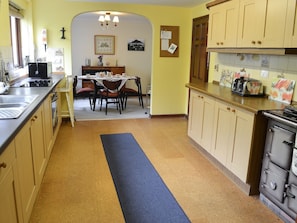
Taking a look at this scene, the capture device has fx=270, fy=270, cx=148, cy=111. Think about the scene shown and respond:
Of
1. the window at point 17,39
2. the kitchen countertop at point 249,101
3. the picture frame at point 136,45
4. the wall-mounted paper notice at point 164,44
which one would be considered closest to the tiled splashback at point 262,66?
the kitchen countertop at point 249,101

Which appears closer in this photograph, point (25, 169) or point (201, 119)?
point (25, 169)

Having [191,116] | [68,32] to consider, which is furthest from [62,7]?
[191,116]

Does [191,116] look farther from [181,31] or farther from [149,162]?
[181,31]

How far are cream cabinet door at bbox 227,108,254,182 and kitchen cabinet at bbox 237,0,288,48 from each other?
74cm

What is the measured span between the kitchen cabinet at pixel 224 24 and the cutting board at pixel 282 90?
0.70 metres

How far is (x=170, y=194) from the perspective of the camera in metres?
2.65

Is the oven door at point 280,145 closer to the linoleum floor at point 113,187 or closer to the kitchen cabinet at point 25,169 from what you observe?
the linoleum floor at point 113,187

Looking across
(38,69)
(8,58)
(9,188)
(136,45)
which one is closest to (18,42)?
(38,69)

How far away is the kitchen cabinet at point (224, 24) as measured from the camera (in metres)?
3.24

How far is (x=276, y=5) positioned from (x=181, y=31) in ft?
9.73

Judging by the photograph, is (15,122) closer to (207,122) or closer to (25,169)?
(25,169)

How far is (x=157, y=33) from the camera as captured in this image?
17.3ft

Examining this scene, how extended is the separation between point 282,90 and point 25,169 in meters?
2.58

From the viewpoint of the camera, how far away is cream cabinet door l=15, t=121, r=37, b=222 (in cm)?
187
